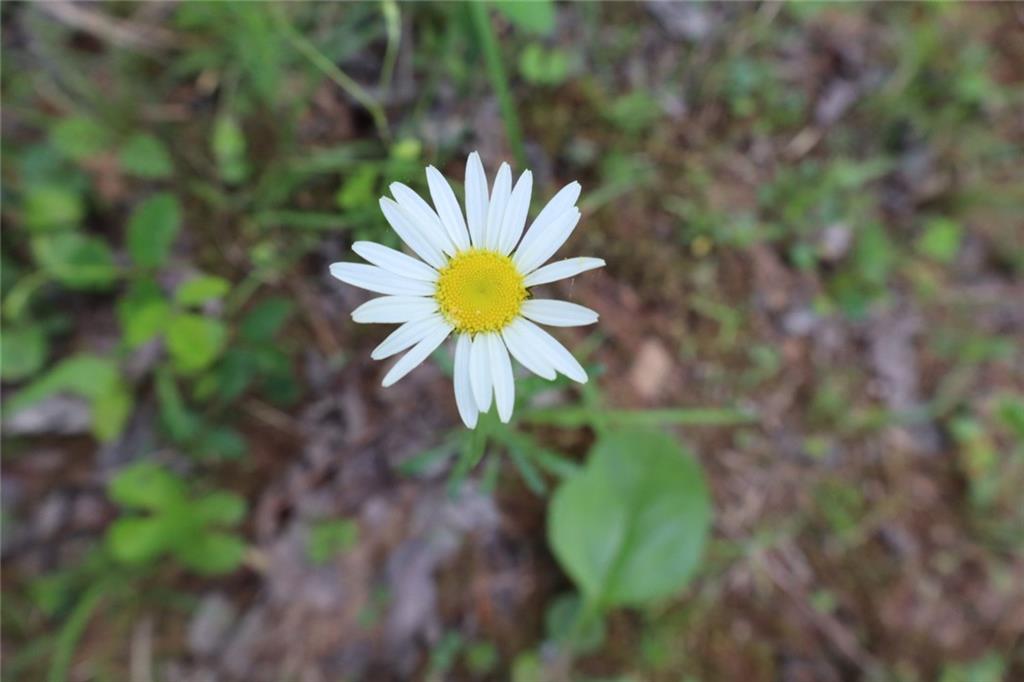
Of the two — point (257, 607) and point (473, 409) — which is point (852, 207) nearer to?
point (473, 409)

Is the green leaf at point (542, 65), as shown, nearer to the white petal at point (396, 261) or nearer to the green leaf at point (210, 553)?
the white petal at point (396, 261)

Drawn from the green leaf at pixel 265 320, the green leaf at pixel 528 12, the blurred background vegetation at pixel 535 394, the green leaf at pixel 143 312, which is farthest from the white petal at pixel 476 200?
the green leaf at pixel 143 312

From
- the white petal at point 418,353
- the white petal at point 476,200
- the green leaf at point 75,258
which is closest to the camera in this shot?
the white petal at point 418,353

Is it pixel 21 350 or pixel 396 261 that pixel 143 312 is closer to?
pixel 21 350

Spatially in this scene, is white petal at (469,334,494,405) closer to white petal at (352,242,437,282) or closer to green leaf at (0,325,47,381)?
white petal at (352,242,437,282)

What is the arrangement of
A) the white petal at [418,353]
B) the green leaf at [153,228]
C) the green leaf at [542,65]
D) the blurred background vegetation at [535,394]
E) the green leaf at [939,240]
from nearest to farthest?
the white petal at [418,353]
the green leaf at [153,228]
the blurred background vegetation at [535,394]
the green leaf at [542,65]
the green leaf at [939,240]

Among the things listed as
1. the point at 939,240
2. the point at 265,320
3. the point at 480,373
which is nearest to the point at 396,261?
the point at 480,373

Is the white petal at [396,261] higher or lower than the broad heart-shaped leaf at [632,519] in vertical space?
higher

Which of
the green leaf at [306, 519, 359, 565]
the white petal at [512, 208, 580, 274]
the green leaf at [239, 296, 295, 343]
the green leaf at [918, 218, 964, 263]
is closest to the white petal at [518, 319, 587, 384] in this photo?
the white petal at [512, 208, 580, 274]
